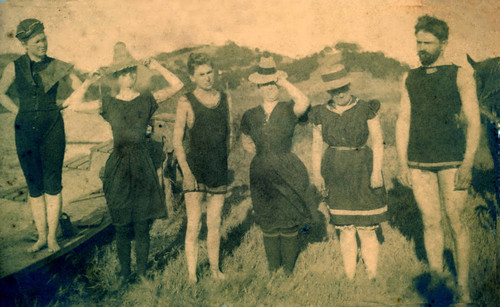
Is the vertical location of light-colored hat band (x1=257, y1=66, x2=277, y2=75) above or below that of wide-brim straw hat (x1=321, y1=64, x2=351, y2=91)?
above

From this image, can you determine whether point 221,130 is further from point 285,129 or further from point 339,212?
point 339,212

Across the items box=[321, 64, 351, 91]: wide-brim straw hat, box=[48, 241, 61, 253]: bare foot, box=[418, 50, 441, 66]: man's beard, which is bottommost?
box=[48, 241, 61, 253]: bare foot

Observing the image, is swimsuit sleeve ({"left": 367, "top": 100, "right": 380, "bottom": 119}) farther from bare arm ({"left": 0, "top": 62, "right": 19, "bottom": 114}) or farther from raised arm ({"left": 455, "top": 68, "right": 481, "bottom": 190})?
bare arm ({"left": 0, "top": 62, "right": 19, "bottom": 114})

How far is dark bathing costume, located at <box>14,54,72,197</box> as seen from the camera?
365 centimetres

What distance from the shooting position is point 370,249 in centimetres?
360

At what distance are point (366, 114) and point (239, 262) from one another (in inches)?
69.9

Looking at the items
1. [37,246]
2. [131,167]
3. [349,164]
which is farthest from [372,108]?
[37,246]

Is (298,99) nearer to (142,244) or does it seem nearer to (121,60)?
(121,60)

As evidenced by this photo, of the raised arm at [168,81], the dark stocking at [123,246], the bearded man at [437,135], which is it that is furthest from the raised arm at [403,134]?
the dark stocking at [123,246]

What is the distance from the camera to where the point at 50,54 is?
145 inches

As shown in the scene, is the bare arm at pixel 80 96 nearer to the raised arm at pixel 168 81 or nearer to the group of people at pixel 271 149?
the group of people at pixel 271 149

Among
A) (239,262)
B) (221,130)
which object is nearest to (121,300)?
(239,262)

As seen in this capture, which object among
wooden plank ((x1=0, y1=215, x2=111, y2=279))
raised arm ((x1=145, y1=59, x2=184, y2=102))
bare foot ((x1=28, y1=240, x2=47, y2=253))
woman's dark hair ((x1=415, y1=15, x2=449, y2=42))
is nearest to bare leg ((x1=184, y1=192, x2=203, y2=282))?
wooden plank ((x1=0, y1=215, x2=111, y2=279))

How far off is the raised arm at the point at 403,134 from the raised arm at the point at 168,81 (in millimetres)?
2031
